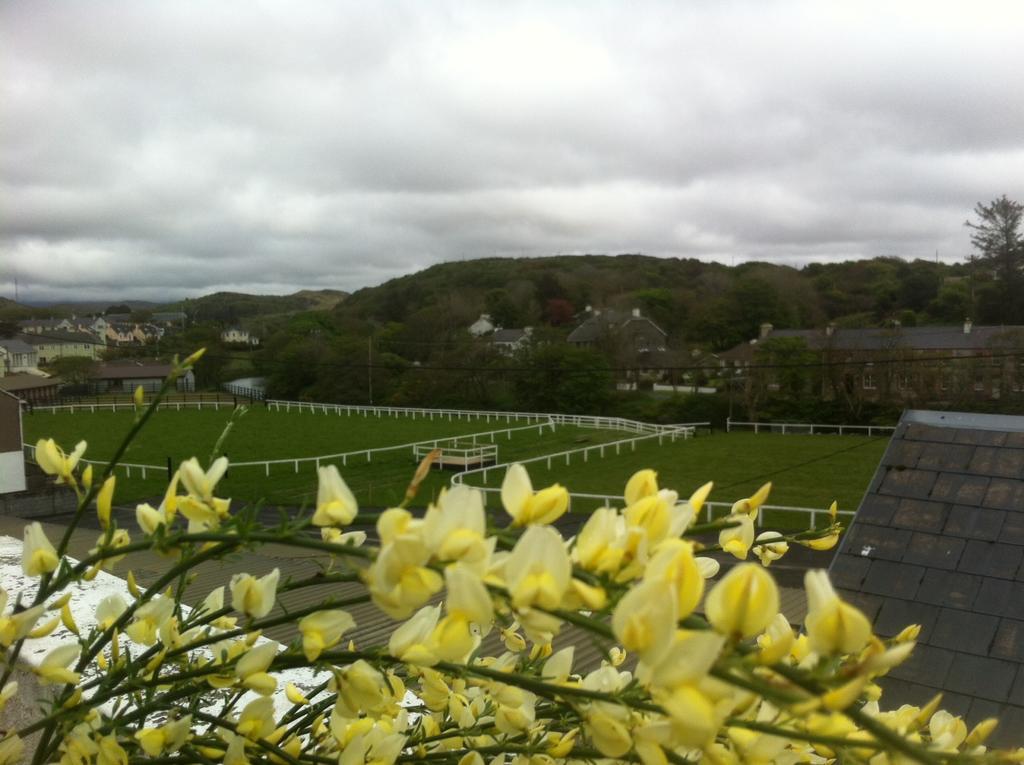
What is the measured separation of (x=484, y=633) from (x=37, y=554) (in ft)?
1.69

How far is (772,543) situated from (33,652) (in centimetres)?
168

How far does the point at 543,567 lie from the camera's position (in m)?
0.53

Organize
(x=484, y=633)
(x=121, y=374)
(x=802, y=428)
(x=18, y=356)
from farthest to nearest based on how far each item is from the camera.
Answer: (x=18, y=356)
(x=121, y=374)
(x=802, y=428)
(x=484, y=633)

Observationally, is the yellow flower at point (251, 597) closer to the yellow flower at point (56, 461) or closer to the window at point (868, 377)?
the yellow flower at point (56, 461)

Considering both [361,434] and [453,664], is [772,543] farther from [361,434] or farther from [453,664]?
[361,434]

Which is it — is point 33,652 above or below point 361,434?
above

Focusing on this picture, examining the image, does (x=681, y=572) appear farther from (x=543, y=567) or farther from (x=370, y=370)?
(x=370, y=370)

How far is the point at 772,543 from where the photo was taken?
1.13 meters

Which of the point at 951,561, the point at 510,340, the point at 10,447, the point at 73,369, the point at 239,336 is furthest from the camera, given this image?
the point at 239,336

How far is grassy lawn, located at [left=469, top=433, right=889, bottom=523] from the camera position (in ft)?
64.7

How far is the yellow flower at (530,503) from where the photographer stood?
0.60 metres

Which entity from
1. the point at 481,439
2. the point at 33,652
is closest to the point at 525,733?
the point at 33,652

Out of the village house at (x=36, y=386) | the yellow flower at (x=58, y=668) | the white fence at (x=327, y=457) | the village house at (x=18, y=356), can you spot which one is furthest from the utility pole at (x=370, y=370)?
the yellow flower at (x=58, y=668)

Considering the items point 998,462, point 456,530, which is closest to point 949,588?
point 998,462
